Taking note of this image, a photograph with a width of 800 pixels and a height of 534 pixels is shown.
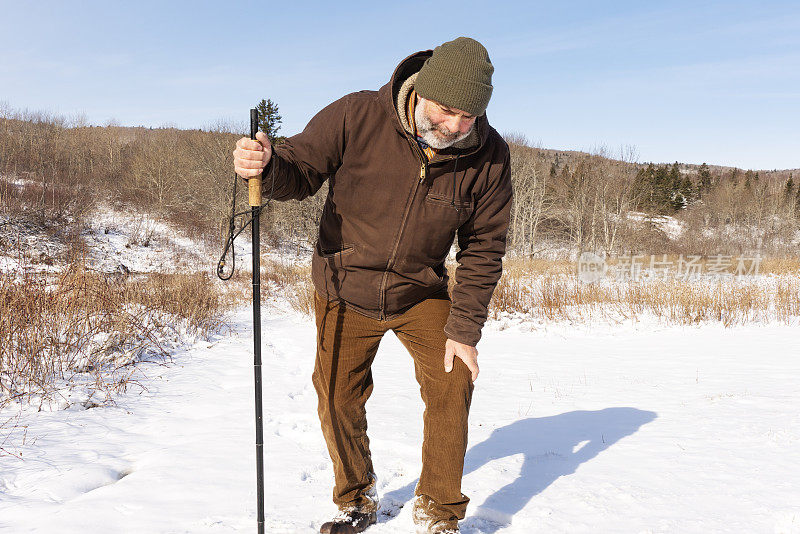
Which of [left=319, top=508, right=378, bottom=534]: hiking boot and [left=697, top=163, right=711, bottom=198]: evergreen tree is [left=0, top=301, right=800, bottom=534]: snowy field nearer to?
[left=319, top=508, right=378, bottom=534]: hiking boot

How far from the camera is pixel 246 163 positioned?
5.67 feet

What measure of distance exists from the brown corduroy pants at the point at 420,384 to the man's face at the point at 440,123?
0.75 m

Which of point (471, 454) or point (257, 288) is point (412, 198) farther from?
point (471, 454)

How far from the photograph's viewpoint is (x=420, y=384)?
224 centimetres

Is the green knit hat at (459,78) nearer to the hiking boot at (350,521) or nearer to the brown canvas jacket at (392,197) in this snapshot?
the brown canvas jacket at (392,197)

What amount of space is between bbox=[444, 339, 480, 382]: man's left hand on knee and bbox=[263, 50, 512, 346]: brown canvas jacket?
33 mm

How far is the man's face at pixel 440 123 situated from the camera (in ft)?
6.21

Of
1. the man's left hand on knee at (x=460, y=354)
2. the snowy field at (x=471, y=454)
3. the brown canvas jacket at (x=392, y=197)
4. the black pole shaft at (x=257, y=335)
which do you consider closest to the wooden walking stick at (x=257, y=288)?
the black pole shaft at (x=257, y=335)

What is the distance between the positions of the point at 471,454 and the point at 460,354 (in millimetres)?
1518

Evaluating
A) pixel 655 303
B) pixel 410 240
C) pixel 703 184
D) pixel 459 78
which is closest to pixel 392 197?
pixel 410 240

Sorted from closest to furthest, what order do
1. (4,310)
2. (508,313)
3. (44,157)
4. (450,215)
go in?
1. (450,215)
2. (4,310)
3. (508,313)
4. (44,157)

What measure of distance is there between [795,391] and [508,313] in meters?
6.17

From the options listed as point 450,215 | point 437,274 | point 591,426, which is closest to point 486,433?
point 591,426

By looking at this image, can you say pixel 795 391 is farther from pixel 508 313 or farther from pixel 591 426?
pixel 508 313
